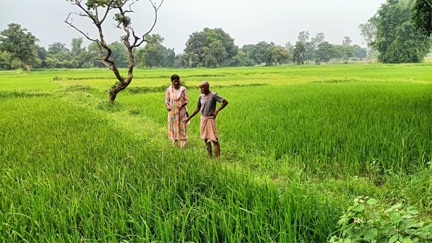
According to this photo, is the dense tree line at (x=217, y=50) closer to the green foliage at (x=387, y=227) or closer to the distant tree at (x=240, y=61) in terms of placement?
the distant tree at (x=240, y=61)

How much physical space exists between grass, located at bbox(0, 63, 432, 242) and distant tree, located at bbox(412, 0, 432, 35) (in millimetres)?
2525

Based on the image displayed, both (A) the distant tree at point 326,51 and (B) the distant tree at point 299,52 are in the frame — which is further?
(A) the distant tree at point 326,51

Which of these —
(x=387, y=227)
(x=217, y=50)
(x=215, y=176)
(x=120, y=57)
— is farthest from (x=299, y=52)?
(x=387, y=227)

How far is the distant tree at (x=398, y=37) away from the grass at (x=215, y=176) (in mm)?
43599

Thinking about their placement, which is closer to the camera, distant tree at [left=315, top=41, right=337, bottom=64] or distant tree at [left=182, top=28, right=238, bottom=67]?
distant tree at [left=182, top=28, right=238, bottom=67]

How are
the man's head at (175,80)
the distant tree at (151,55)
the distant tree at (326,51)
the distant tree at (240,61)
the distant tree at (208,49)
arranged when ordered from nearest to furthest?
the man's head at (175,80) < the distant tree at (151,55) < the distant tree at (208,49) < the distant tree at (240,61) < the distant tree at (326,51)

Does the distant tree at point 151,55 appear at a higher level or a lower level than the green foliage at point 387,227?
higher

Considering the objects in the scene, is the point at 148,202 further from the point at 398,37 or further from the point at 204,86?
the point at 398,37

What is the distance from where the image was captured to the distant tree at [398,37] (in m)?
43.8

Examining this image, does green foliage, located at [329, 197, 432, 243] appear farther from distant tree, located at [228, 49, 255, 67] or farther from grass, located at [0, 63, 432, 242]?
distant tree, located at [228, 49, 255, 67]

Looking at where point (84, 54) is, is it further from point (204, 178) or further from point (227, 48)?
point (204, 178)

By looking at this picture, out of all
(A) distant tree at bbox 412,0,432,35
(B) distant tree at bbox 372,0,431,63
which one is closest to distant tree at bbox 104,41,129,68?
(B) distant tree at bbox 372,0,431,63

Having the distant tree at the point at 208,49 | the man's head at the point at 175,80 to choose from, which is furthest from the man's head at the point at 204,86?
the distant tree at the point at 208,49

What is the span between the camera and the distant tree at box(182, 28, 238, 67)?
52.8 meters
